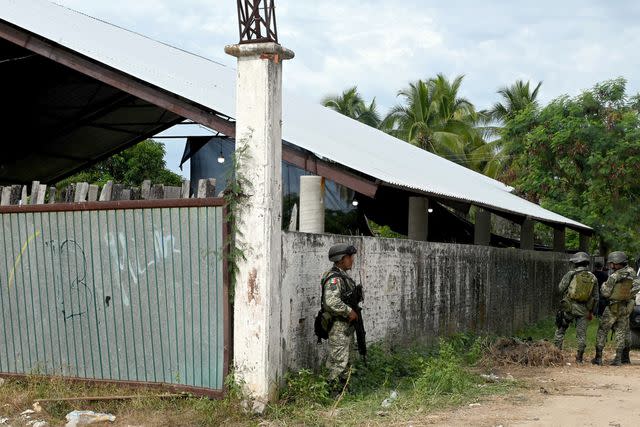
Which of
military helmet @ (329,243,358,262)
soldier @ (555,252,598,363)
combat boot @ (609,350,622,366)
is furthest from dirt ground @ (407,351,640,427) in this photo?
military helmet @ (329,243,358,262)

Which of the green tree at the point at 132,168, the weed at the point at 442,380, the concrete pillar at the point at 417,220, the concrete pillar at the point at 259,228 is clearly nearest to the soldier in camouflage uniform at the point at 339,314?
the concrete pillar at the point at 259,228

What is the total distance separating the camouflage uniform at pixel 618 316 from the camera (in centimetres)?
1188

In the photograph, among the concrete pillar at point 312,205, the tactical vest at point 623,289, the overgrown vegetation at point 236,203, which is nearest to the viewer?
the overgrown vegetation at point 236,203

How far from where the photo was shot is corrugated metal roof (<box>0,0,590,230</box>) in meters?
9.78

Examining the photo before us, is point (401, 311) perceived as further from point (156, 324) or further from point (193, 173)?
point (193, 173)

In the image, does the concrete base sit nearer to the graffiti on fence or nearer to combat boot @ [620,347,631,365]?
combat boot @ [620,347,631,365]

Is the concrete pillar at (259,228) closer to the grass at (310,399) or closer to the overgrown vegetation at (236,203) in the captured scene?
the overgrown vegetation at (236,203)

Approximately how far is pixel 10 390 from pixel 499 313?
9.20 metres

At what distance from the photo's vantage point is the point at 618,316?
11.9m

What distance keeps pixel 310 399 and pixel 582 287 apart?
228 inches

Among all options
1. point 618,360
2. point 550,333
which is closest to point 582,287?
point 618,360

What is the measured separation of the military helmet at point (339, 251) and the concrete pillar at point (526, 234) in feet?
35.1

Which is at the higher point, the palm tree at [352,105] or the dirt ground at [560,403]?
the palm tree at [352,105]

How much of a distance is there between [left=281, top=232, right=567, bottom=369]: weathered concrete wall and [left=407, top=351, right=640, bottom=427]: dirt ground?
1.45 metres
